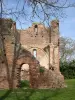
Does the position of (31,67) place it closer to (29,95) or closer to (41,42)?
(29,95)

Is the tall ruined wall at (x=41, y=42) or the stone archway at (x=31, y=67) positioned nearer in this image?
the stone archway at (x=31, y=67)

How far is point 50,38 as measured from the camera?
43.1m

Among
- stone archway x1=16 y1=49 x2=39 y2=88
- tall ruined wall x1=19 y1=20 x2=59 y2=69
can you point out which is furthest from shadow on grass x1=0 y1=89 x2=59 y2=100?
tall ruined wall x1=19 y1=20 x2=59 y2=69

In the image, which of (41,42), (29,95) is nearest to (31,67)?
(29,95)

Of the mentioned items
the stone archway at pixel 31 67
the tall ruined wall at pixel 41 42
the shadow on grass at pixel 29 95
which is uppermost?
the tall ruined wall at pixel 41 42

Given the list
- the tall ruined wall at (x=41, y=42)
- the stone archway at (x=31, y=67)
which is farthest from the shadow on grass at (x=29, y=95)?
the tall ruined wall at (x=41, y=42)

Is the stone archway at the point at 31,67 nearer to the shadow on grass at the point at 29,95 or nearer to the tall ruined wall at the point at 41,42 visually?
the shadow on grass at the point at 29,95

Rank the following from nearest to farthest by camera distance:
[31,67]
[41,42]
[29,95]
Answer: [29,95], [31,67], [41,42]

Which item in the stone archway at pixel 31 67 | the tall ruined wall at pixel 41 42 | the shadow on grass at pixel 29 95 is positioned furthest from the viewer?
the tall ruined wall at pixel 41 42

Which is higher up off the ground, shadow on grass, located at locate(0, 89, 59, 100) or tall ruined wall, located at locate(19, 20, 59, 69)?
tall ruined wall, located at locate(19, 20, 59, 69)

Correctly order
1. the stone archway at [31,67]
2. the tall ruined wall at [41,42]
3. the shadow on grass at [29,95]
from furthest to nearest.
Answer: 1. the tall ruined wall at [41,42]
2. the stone archway at [31,67]
3. the shadow on grass at [29,95]

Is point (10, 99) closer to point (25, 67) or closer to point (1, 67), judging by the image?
point (1, 67)

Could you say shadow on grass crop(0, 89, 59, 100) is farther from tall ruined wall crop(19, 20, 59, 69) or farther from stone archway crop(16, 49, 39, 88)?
tall ruined wall crop(19, 20, 59, 69)

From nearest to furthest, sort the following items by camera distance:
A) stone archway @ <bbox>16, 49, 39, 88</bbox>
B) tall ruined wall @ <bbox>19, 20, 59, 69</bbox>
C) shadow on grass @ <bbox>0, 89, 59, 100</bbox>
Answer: shadow on grass @ <bbox>0, 89, 59, 100</bbox>
stone archway @ <bbox>16, 49, 39, 88</bbox>
tall ruined wall @ <bbox>19, 20, 59, 69</bbox>
